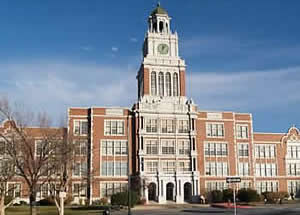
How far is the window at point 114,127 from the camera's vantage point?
72312 mm

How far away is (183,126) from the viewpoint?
73.3 meters

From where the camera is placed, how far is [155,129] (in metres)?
72.1

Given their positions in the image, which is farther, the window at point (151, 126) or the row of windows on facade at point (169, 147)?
the window at point (151, 126)

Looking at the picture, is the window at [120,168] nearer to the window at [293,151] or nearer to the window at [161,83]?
the window at [161,83]

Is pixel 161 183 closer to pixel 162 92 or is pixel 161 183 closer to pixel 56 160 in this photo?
pixel 162 92

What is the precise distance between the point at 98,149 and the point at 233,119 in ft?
83.6

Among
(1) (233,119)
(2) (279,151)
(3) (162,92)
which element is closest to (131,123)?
(3) (162,92)

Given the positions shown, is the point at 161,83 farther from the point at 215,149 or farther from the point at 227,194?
the point at 227,194

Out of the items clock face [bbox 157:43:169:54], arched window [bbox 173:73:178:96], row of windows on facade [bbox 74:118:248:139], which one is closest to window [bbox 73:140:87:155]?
row of windows on facade [bbox 74:118:248:139]

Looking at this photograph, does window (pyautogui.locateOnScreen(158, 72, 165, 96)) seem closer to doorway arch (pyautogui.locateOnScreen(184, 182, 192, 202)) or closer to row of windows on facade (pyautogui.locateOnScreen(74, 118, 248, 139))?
row of windows on facade (pyautogui.locateOnScreen(74, 118, 248, 139))

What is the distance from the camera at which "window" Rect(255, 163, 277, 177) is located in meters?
77.9

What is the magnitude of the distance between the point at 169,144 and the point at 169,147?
0.53 metres

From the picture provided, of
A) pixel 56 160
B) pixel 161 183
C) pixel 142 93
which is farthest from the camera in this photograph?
pixel 142 93

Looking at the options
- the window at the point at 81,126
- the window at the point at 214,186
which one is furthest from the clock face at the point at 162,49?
the window at the point at 214,186
